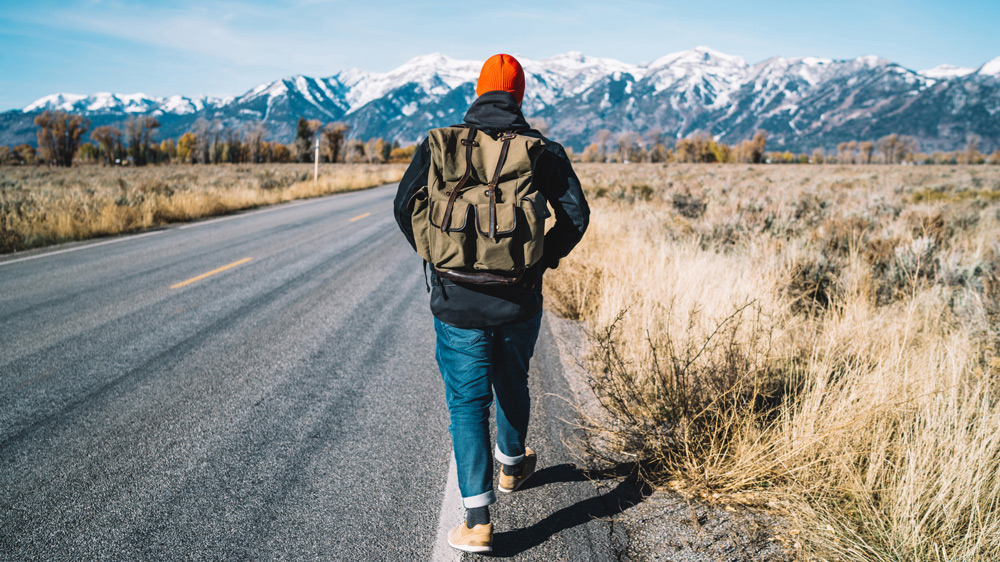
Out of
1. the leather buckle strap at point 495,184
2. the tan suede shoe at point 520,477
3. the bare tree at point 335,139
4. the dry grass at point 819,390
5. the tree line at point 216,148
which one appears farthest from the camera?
the bare tree at point 335,139

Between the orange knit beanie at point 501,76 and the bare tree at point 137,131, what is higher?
the bare tree at point 137,131

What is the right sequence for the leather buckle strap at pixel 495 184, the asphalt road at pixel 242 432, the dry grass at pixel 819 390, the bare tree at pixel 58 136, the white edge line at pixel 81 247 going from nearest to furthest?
the leather buckle strap at pixel 495 184 → the dry grass at pixel 819 390 → the asphalt road at pixel 242 432 → the white edge line at pixel 81 247 → the bare tree at pixel 58 136

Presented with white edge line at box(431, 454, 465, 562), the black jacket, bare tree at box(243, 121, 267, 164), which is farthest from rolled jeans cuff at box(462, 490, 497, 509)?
bare tree at box(243, 121, 267, 164)

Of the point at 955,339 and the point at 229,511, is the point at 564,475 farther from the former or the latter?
the point at 955,339

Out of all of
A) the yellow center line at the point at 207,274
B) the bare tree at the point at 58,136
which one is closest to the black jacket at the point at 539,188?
the yellow center line at the point at 207,274

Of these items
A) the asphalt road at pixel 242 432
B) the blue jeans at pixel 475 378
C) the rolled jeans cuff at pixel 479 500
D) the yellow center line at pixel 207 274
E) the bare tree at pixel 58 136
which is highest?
the bare tree at pixel 58 136

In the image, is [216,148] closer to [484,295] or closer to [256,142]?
[256,142]

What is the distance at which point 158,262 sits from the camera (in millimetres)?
8469

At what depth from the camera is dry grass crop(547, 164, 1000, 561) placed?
7.18ft

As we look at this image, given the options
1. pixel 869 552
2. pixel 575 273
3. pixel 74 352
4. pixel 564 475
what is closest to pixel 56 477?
pixel 74 352

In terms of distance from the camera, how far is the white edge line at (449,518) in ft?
7.66

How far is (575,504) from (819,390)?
1.51 meters

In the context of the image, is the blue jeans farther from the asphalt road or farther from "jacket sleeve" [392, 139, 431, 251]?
"jacket sleeve" [392, 139, 431, 251]

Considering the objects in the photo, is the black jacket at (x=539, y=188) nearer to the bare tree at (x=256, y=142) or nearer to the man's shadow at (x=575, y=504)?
the man's shadow at (x=575, y=504)
